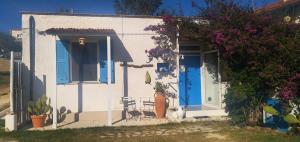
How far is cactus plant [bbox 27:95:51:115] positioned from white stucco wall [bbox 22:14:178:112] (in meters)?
0.97

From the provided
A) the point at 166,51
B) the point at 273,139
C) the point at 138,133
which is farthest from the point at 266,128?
the point at 166,51

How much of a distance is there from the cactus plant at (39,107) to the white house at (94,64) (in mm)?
525

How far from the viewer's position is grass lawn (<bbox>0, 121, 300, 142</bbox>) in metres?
9.24

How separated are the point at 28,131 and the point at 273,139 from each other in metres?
6.95

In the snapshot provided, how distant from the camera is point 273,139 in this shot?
9.10 meters

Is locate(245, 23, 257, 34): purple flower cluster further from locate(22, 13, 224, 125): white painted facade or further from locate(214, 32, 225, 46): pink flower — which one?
locate(22, 13, 224, 125): white painted facade

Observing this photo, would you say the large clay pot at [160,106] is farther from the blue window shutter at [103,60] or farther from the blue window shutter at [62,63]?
the blue window shutter at [62,63]

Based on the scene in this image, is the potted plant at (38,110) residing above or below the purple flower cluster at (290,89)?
below

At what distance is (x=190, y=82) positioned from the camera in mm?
14734

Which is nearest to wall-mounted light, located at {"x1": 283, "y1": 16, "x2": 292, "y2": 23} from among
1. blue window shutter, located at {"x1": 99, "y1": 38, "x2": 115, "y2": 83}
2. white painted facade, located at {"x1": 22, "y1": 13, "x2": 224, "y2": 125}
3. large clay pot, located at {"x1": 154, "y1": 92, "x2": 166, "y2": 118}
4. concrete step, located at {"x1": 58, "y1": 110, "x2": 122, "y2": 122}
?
white painted facade, located at {"x1": 22, "y1": 13, "x2": 224, "y2": 125}

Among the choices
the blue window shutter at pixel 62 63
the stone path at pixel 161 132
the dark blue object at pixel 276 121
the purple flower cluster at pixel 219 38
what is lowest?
the stone path at pixel 161 132

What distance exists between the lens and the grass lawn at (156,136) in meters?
9.24

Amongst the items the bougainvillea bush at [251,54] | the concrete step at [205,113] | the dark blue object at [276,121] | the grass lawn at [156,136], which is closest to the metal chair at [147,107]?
the concrete step at [205,113]

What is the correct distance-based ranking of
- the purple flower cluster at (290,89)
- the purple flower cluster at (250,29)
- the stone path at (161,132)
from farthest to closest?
the purple flower cluster at (250,29) → the stone path at (161,132) → the purple flower cluster at (290,89)
